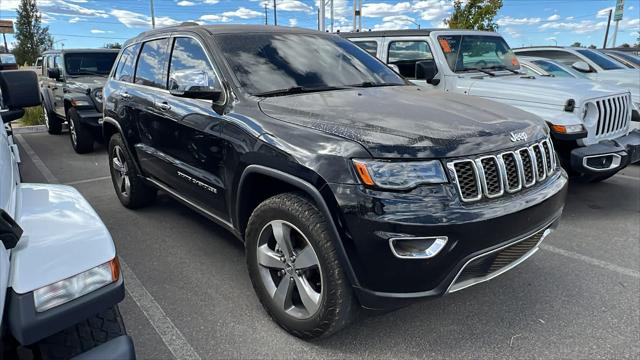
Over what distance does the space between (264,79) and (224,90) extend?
288 mm

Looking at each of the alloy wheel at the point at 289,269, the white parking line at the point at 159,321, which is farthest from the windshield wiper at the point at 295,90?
the white parking line at the point at 159,321

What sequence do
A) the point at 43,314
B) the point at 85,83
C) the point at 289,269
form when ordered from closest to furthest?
the point at 43,314, the point at 289,269, the point at 85,83

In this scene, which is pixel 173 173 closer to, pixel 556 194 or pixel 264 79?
pixel 264 79

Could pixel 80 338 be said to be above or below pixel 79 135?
above

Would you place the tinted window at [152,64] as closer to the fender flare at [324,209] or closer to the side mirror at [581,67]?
the fender flare at [324,209]

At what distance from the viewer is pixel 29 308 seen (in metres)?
1.42

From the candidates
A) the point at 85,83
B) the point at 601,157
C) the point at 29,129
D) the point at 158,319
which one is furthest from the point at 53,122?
the point at 601,157

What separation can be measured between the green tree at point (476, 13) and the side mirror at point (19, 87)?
59.4 feet

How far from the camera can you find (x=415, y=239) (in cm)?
Answer: 207

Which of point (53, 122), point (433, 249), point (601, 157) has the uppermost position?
point (433, 249)

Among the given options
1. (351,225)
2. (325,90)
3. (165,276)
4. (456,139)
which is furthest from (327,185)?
(165,276)

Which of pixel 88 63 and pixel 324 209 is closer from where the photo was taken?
pixel 324 209

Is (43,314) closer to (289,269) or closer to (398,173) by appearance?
(289,269)

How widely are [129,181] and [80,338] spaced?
3296 millimetres
